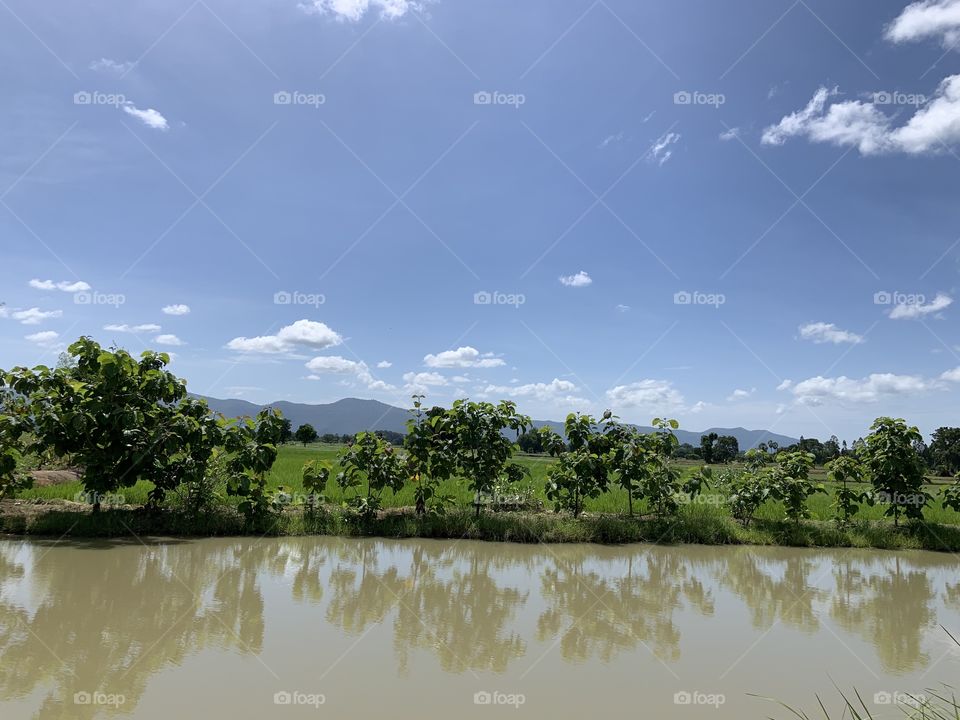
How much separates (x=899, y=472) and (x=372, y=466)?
8.94m

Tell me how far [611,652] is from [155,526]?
686cm

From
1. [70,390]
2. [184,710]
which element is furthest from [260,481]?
[184,710]

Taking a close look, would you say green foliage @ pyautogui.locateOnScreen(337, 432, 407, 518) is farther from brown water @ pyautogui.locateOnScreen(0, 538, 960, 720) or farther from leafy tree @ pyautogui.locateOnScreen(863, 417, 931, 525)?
leafy tree @ pyautogui.locateOnScreen(863, 417, 931, 525)

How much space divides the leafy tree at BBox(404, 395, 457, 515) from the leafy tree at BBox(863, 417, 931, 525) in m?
7.36

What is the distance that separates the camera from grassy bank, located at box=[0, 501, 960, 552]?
7.93 m

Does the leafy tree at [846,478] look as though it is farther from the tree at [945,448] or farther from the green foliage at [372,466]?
the tree at [945,448]

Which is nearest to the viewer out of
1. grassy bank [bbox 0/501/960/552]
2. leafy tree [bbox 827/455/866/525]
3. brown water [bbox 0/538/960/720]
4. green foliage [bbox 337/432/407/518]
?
brown water [bbox 0/538/960/720]

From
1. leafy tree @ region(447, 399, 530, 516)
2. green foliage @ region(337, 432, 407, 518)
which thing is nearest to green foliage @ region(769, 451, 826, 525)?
leafy tree @ region(447, 399, 530, 516)

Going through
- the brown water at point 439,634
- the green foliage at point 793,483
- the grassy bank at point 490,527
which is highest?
the green foliage at point 793,483

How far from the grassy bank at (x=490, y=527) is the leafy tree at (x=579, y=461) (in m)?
0.37

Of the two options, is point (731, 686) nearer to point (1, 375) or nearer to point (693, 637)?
point (693, 637)

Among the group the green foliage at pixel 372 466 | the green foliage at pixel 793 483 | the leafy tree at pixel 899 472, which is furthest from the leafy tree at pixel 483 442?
the leafy tree at pixel 899 472

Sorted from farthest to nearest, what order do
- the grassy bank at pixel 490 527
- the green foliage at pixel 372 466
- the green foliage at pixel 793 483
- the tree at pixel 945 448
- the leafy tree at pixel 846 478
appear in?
the tree at pixel 945 448, the leafy tree at pixel 846 478, the green foliage at pixel 793 483, the green foliage at pixel 372 466, the grassy bank at pixel 490 527

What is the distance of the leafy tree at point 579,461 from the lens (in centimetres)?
943
